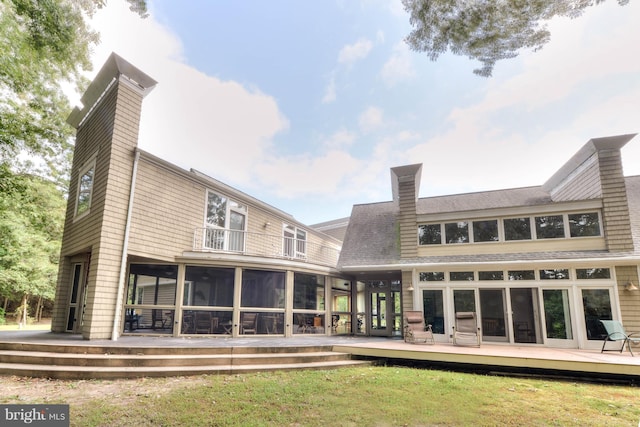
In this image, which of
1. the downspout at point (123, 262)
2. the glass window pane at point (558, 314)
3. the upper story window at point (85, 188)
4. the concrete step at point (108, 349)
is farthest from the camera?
the upper story window at point (85, 188)

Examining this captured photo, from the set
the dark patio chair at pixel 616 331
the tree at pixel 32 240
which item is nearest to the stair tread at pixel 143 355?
the dark patio chair at pixel 616 331

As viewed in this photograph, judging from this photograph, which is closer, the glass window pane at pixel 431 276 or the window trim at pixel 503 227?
the window trim at pixel 503 227

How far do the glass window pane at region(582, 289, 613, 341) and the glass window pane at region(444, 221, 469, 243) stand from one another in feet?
10.8

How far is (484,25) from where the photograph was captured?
15.5 feet

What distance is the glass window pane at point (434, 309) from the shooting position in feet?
33.1

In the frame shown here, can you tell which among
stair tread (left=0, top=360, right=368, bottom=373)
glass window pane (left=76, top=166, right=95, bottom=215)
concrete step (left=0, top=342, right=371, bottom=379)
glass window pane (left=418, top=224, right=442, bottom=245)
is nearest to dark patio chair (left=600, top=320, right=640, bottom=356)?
glass window pane (left=418, top=224, right=442, bottom=245)

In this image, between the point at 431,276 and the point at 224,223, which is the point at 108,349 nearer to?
the point at 224,223

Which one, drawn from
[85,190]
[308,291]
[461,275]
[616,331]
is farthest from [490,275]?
[85,190]

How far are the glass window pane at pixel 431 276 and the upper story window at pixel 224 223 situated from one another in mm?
5721

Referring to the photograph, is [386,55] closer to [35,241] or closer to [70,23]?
[70,23]

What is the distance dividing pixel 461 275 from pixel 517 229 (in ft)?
7.10

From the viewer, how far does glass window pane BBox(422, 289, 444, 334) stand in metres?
10.1

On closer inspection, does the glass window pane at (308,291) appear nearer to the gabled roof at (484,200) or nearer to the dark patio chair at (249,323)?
the dark patio chair at (249,323)

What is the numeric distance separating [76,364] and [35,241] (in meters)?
16.4
